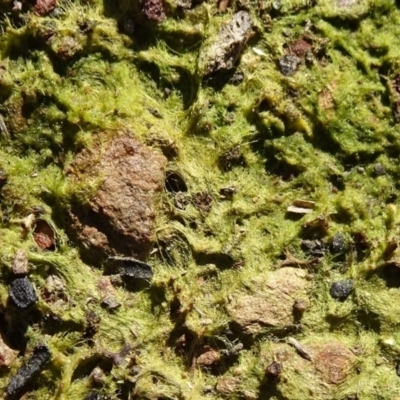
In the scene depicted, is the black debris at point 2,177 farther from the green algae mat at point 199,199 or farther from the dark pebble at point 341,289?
the dark pebble at point 341,289

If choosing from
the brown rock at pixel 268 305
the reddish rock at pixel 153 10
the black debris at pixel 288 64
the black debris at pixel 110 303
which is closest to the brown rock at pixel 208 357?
the brown rock at pixel 268 305

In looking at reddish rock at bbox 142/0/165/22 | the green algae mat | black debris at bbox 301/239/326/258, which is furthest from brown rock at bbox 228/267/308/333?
reddish rock at bbox 142/0/165/22

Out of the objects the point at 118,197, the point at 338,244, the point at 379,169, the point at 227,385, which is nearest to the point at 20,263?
the point at 118,197

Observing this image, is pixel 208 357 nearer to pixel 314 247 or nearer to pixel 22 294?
pixel 314 247

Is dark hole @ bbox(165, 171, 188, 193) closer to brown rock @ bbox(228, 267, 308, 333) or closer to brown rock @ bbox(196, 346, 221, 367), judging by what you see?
brown rock @ bbox(228, 267, 308, 333)

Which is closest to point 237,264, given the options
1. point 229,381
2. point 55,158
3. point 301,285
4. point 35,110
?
point 301,285

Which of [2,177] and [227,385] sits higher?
[2,177]
